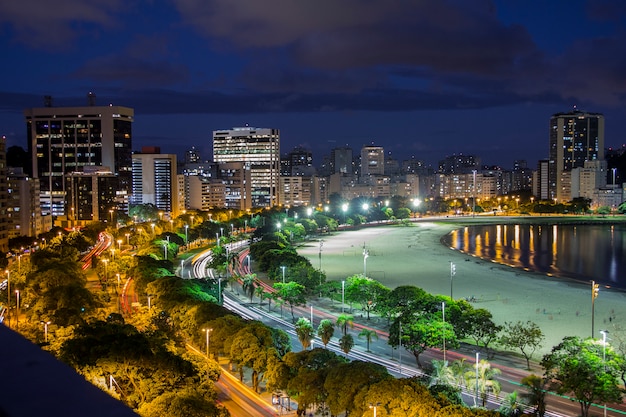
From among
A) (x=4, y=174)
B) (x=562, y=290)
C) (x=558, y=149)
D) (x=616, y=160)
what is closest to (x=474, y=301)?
(x=562, y=290)

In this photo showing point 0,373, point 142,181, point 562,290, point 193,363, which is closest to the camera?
point 0,373

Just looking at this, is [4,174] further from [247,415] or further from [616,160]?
[616,160]

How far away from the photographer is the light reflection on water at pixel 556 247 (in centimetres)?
4053

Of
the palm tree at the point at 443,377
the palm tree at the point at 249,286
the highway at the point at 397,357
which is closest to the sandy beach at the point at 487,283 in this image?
the highway at the point at 397,357

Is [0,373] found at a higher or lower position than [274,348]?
higher

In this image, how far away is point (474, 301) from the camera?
95.5 ft

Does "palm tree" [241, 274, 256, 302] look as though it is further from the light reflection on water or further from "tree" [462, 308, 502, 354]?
the light reflection on water

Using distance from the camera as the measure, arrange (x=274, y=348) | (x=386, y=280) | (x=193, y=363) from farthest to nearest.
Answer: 1. (x=386, y=280)
2. (x=274, y=348)
3. (x=193, y=363)

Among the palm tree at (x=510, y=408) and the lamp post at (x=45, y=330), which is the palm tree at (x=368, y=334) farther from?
the lamp post at (x=45, y=330)

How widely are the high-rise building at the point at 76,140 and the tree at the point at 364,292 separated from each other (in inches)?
2418

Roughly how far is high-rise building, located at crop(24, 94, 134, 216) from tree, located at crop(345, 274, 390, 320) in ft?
201

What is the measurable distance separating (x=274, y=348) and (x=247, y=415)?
2.32 m

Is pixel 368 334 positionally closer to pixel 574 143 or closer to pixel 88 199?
pixel 88 199

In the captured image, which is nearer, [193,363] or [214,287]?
[193,363]
